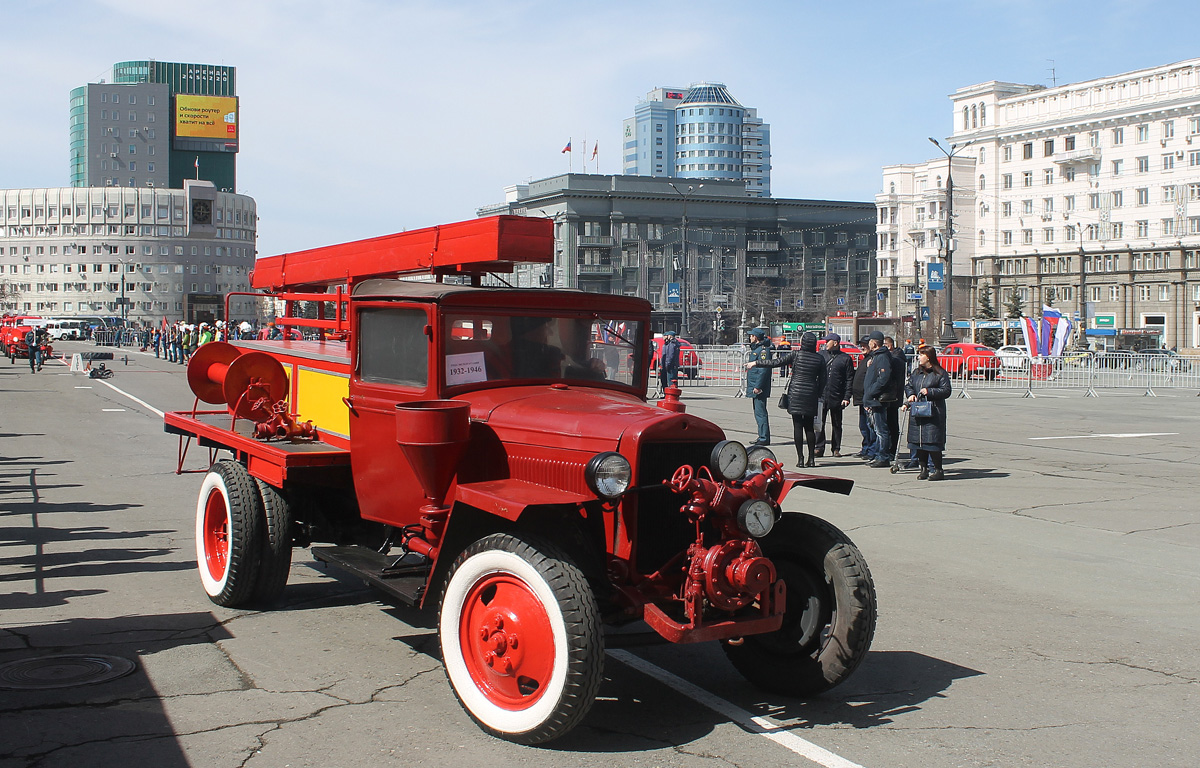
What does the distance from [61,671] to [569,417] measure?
3.01 meters

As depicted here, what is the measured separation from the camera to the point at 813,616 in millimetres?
5078

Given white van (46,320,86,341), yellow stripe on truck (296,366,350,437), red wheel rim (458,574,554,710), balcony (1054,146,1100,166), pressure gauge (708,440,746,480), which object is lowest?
red wheel rim (458,574,554,710)

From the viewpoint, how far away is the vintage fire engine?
15.1 ft

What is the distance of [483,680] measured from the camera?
477 cm

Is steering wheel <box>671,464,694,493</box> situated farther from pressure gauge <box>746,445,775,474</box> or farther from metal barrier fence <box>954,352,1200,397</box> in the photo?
metal barrier fence <box>954,352,1200,397</box>

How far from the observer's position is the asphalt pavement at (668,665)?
14.9 ft

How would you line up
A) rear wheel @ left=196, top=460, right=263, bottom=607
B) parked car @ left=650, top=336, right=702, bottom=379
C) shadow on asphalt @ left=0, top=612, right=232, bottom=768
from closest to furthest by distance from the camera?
shadow on asphalt @ left=0, top=612, right=232, bottom=768 → rear wheel @ left=196, top=460, right=263, bottom=607 → parked car @ left=650, top=336, right=702, bottom=379

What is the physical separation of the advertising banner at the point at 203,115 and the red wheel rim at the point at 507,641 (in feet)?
577

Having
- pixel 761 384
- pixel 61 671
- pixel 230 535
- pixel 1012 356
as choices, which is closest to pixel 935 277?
pixel 1012 356

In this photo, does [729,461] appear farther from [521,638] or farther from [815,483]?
[521,638]

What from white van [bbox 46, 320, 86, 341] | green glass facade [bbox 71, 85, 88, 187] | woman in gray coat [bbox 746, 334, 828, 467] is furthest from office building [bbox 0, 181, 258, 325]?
woman in gray coat [bbox 746, 334, 828, 467]

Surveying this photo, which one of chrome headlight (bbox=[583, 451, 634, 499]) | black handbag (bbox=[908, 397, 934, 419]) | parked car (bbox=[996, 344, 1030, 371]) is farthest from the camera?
parked car (bbox=[996, 344, 1030, 371])

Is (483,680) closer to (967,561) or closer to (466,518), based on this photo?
(466,518)

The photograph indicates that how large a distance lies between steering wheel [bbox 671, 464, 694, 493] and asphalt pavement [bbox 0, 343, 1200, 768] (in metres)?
1.10
